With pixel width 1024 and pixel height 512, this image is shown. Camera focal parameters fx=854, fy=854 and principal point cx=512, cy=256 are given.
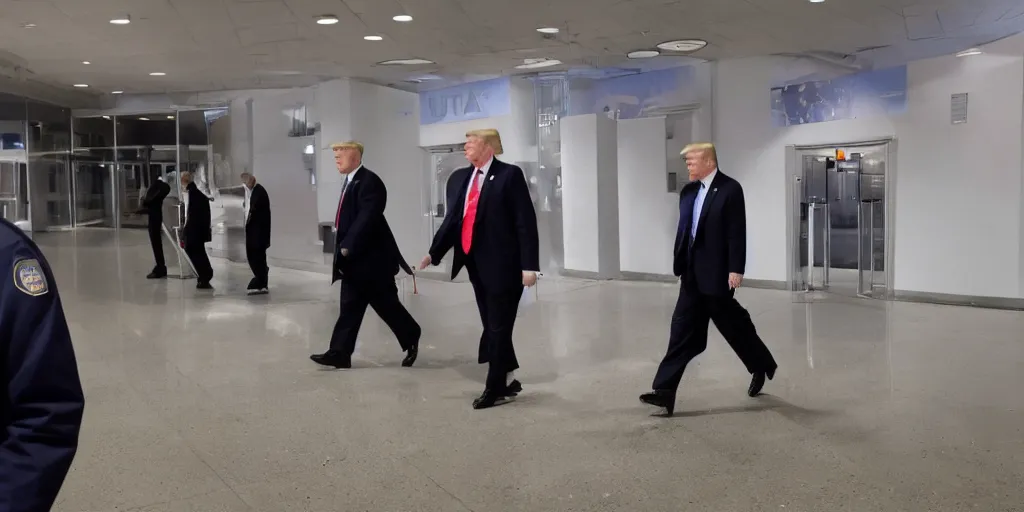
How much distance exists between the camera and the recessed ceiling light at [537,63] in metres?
10.9

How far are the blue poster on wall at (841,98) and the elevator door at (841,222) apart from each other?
44 centimetres

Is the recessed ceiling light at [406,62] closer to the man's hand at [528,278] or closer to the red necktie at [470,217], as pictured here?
the red necktie at [470,217]

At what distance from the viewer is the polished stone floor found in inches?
140

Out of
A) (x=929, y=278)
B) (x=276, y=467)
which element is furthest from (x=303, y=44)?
(x=929, y=278)

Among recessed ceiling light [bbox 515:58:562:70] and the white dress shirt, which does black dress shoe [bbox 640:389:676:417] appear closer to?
the white dress shirt

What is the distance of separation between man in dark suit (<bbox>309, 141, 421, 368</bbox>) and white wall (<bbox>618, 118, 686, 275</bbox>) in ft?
20.2

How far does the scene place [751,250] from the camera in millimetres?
11023

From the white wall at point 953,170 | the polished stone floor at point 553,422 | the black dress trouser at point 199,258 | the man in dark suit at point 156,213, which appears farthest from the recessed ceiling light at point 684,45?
the man in dark suit at point 156,213

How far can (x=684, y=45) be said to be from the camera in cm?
989

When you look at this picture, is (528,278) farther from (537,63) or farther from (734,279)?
(537,63)

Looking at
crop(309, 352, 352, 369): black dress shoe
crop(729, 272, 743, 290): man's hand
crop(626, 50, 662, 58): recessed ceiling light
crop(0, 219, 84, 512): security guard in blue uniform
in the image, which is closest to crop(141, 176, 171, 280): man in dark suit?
crop(626, 50, 662, 58): recessed ceiling light

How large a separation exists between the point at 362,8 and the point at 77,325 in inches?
159

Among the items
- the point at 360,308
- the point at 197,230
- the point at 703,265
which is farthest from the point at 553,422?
the point at 197,230

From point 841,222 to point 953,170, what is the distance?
1461 millimetres
